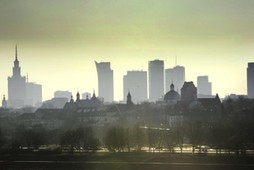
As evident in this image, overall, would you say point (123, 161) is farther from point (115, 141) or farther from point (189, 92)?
point (189, 92)

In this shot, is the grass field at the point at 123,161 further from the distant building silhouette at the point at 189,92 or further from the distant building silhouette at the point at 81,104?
the distant building silhouette at the point at 81,104

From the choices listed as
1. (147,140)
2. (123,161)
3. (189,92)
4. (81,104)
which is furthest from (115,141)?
(81,104)

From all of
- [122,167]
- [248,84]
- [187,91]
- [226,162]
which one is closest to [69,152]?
[122,167]

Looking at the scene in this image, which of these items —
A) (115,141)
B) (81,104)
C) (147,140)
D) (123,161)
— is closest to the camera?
(123,161)

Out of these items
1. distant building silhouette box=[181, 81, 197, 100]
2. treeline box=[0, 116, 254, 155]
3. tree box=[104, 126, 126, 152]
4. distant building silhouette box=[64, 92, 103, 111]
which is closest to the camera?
treeline box=[0, 116, 254, 155]

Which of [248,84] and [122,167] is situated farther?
[248,84]

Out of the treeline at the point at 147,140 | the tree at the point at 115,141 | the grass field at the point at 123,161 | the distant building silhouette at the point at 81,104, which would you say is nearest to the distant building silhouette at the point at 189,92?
the distant building silhouette at the point at 81,104

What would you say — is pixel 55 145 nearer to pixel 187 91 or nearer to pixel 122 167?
pixel 122 167

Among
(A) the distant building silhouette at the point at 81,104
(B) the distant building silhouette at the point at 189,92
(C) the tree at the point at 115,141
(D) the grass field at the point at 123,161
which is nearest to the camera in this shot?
(D) the grass field at the point at 123,161

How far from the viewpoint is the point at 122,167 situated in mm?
45844

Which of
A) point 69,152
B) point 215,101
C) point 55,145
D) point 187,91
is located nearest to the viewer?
point 69,152

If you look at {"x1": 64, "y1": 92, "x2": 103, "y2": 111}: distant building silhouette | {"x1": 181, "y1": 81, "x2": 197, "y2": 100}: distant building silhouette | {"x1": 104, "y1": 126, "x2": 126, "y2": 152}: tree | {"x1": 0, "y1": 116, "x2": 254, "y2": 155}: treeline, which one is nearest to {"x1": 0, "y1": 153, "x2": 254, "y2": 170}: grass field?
{"x1": 104, "y1": 126, "x2": 126, "y2": 152}: tree

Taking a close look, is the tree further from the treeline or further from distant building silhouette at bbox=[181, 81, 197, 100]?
distant building silhouette at bbox=[181, 81, 197, 100]

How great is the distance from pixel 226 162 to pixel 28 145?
A: 981 inches
